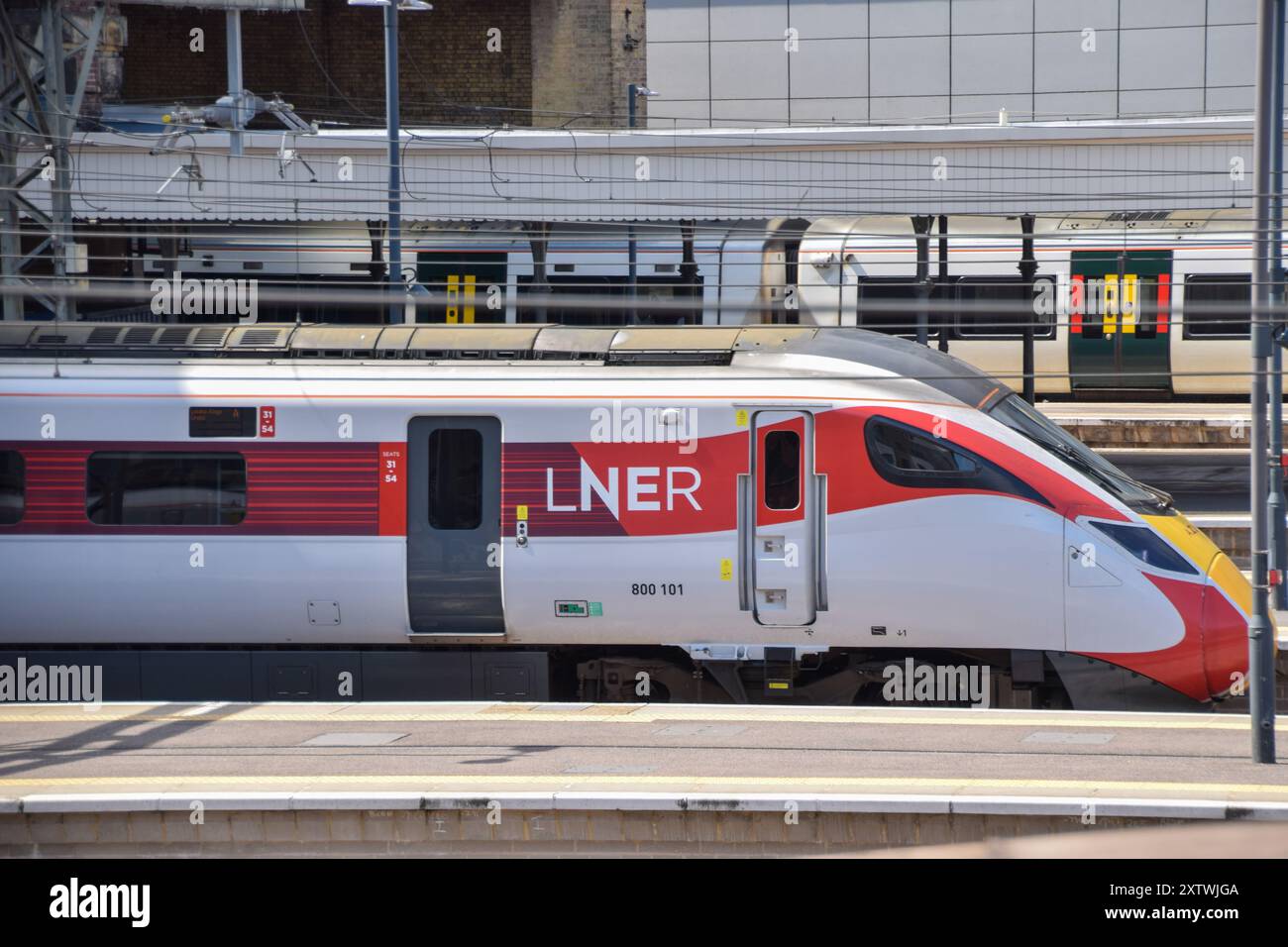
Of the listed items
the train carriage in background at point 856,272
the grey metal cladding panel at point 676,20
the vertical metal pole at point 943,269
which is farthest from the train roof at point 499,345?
the grey metal cladding panel at point 676,20

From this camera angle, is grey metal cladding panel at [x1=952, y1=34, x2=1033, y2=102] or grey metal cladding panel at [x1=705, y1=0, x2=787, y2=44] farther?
grey metal cladding panel at [x1=705, y1=0, x2=787, y2=44]

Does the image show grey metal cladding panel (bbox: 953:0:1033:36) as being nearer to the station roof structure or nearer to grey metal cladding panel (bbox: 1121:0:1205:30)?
grey metal cladding panel (bbox: 1121:0:1205:30)

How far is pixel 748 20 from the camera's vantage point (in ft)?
119

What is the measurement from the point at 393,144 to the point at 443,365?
7265mm

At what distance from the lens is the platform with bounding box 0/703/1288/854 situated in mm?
8258

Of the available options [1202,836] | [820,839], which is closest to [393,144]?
[820,839]

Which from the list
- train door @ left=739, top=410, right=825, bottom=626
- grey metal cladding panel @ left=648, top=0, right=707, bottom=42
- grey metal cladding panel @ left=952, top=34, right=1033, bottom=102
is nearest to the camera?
train door @ left=739, top=410, right=825, bottom=626

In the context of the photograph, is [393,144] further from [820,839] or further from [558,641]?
[820,839]

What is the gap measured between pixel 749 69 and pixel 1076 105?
7699mm

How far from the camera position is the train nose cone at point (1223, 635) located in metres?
11.0

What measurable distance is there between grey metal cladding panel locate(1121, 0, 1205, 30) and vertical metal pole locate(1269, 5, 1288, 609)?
70.6 feet

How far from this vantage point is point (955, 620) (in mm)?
11156

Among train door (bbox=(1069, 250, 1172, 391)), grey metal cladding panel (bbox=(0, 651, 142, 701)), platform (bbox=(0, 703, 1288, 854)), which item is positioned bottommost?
platform (bbox=(0, 703, 1288, 854))

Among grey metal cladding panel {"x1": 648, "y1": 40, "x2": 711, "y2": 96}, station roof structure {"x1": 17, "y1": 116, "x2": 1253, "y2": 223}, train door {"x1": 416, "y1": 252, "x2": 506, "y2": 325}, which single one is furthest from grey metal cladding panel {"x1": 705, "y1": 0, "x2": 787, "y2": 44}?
train door {"x1": 416, "y1": 252, "x2": 506, "y2": 325}
